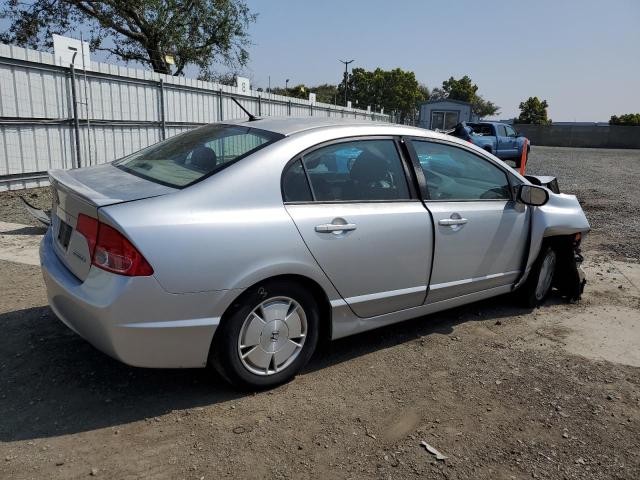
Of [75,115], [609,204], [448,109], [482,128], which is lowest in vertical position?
[609,204]

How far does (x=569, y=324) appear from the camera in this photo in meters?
4.47

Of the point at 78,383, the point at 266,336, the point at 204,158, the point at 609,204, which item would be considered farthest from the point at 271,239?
the point at 609,204

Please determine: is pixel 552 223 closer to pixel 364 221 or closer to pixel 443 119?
pixel 364 221

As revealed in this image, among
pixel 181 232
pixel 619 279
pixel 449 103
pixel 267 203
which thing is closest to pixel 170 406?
pixel 181 232

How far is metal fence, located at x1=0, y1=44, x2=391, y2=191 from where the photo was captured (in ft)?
29.5

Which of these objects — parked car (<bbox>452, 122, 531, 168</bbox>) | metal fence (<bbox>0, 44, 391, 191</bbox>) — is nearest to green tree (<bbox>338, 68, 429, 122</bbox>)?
parked car (<bbox>452, 122, 531, 168</bbox>)

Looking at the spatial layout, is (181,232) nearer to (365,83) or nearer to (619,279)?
(619,279)

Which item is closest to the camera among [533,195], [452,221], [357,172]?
[357,172]

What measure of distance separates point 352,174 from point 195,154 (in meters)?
1.01

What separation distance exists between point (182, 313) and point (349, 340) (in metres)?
1.62

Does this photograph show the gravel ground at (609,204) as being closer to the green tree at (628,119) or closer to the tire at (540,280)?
Result: the tire at (540,280)

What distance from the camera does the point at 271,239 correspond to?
2.83 metres

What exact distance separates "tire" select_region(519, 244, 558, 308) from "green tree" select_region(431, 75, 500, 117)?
288 feet

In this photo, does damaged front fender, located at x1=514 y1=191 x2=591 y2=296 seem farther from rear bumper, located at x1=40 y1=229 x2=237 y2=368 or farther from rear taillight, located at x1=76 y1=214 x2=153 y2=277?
rear taillight, located at x1=76 y1=214 x2=153 y2=277
